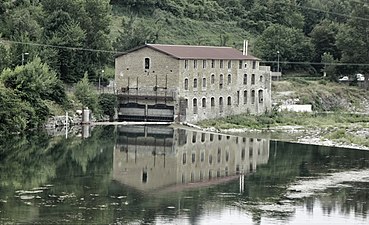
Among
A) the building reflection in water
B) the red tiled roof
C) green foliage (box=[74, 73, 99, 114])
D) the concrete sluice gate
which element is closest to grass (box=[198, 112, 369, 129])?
the concrete sluice gate

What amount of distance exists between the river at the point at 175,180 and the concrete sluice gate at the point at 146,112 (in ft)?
18.8

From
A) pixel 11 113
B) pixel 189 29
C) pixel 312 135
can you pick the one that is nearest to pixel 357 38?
pixel 189 29

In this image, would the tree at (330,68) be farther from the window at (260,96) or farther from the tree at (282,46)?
the window at (260,96)

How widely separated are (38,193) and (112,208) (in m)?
3.80

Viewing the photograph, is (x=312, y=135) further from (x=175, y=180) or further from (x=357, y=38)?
(x=357, y=38)

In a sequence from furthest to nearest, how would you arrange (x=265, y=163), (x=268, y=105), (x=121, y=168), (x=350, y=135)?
1. (x=268, y=105)
2. (x=350, y=135)
3. (x=265, y=163)
4. (x=121, y=168)

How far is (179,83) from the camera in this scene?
57656 millimetres

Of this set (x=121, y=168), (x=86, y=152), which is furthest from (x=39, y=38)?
(x=121, y=168)

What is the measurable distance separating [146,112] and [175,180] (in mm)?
21678

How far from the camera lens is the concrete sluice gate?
57875mm

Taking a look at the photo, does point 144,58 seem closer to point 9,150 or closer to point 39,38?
point 39,38

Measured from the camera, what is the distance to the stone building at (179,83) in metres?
57.8

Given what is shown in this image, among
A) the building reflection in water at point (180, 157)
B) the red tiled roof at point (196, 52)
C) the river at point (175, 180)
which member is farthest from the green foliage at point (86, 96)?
the river at point (175, 180)

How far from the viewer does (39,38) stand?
61500 mm
